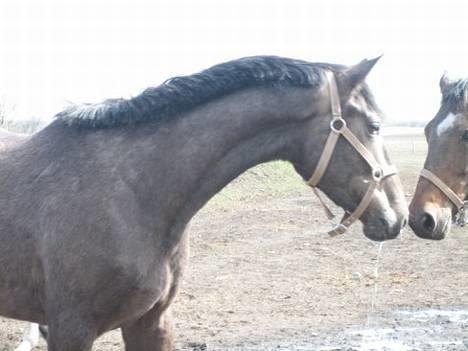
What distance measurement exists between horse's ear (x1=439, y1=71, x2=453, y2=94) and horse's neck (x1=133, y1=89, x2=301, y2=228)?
1.79 metres

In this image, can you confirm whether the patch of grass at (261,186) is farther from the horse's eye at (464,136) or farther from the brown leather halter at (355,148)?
the brown leather halter at (355,148)

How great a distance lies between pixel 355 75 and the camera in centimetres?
331

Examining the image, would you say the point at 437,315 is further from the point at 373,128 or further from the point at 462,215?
the point at 373,128

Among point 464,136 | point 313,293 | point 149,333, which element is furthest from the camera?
point 313,293

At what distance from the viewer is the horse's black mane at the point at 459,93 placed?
14.4 feet

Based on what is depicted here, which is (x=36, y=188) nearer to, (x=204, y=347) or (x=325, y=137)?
(x=325, y=137)

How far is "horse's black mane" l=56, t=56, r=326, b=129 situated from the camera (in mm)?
3410

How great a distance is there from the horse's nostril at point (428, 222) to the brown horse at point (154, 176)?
1123mm

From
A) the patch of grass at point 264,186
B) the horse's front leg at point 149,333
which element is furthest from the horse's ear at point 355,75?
the patch of grass at point 264,186

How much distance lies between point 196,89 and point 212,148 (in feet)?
1.09

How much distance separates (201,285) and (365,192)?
491 centimetres

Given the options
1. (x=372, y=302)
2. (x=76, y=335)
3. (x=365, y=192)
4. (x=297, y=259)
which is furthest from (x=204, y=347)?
(x=297, y=259)

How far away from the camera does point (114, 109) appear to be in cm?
348

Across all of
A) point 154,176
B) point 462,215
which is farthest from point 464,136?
point 154,176
